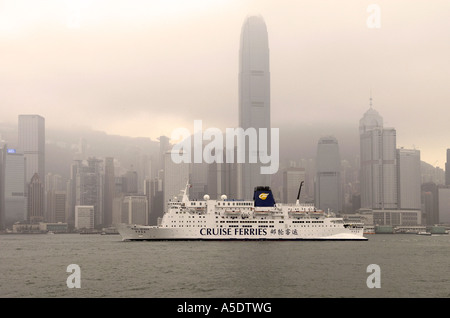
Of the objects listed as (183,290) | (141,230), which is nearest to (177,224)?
(141,230)

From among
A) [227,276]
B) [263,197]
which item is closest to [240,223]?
[263,197]

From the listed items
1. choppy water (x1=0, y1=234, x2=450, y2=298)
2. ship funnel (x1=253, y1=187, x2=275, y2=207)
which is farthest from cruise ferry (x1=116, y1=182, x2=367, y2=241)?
choppy water (x1=0, y1=234, x2=450, y2=298)

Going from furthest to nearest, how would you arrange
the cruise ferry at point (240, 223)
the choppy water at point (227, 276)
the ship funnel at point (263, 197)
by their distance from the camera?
the ship funnel at point (263, 197) → the cruise ferry at point (240, 223) → the choppy water at point (227, 276)

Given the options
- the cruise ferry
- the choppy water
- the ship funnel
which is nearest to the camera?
the choppy water

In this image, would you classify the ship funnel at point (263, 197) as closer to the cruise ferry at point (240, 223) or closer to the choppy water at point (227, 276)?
the cruise ferry at point (240, 223)

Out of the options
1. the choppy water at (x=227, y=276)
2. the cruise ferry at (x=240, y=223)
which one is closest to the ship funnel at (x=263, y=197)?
the cruise ferry at (x=240, y=223)

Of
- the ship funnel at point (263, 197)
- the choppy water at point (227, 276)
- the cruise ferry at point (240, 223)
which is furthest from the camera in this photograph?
the ship funnel at point (263, 197)

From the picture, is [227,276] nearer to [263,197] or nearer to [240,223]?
[240,223]

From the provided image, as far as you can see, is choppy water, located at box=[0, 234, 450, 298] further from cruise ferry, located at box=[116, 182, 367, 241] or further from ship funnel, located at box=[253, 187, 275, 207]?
ship funnel, located at box=[253, 187, 275, 207]
